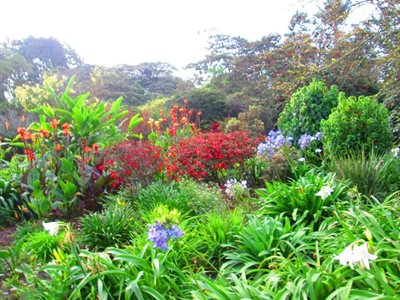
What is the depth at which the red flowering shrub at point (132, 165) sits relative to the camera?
5.73 metres

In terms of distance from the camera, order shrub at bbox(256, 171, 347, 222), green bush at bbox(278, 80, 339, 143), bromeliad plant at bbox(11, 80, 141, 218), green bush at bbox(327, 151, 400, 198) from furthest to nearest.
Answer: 1. green bush at bbox(278, 80, 339, 143)
2. bromeliad plant at bbox(11, 80, 141, 218)
3. green bush at bbox(327, 151, 400, 198)
4. shrub at bbox(256, 171, 347, 222)

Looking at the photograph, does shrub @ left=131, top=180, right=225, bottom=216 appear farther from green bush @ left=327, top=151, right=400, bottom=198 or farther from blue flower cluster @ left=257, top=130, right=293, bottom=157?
green bush @ left=327, top=151, right=400, bottom=198

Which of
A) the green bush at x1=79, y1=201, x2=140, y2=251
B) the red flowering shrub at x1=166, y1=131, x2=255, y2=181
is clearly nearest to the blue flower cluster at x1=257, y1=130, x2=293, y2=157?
the red flowering shrub at x1=166, y1=131, x2=255, y2=181

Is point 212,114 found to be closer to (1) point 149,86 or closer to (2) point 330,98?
(2) point 330,98

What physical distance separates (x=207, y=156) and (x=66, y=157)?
2.03 m

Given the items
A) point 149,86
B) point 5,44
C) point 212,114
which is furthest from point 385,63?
point 5,44

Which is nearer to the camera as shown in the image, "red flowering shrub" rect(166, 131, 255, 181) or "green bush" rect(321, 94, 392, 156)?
"green bush" rect(321, 94, 392, 156)

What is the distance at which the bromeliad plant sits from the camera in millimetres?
5422

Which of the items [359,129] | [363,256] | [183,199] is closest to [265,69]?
[359,129]

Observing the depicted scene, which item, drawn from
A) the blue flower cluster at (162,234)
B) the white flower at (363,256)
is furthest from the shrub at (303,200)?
the white flower at (363,256)

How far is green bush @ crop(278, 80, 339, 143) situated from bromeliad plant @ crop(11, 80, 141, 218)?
3.04 m

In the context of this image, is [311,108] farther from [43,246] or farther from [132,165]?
[43,246]

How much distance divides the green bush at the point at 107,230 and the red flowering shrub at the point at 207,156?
1760 mm

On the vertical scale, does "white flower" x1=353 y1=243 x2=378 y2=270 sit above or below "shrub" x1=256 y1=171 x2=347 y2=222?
above
